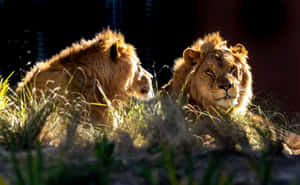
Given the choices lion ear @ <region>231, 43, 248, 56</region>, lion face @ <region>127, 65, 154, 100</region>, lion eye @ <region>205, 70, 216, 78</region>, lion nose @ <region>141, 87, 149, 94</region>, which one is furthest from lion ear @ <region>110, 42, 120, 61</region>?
lion ear @ <region>231, 43, 248, 56</region>

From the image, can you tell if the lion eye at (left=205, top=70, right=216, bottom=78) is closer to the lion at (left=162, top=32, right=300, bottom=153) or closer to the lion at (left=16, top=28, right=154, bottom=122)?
the lion at (left=162, top=32, right=300, bottom=153)

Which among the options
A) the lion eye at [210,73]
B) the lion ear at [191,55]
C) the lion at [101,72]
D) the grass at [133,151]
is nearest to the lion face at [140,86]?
the lion at [101,72]

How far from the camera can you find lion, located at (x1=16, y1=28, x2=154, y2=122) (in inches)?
181

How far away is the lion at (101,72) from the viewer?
4586mm

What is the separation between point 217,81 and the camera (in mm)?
4074

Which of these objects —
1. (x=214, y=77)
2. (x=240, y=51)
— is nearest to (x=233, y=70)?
(x=214, y=77)

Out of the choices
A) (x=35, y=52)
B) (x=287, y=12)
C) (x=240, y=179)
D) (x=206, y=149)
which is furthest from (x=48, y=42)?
(x=240, y=179)

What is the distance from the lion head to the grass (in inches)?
22.3

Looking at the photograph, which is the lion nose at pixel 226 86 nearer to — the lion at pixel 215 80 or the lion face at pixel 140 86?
the lion at pixel 215 80

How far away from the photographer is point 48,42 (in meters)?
8.07

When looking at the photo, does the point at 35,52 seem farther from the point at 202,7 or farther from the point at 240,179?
the point at 240,179

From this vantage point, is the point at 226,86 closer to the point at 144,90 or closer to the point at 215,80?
the point at 215,80

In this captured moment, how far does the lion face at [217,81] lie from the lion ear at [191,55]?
6.2 inches

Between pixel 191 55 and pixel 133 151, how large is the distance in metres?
1.96
